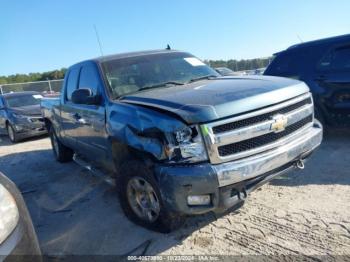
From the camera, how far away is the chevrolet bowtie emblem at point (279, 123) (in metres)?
3.42

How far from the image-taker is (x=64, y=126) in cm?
623

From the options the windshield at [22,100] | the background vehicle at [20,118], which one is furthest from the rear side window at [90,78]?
the windshield at [22,100]

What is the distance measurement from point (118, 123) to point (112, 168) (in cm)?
77

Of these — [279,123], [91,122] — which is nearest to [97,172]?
[91,122]

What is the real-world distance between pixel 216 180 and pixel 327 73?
4142mm

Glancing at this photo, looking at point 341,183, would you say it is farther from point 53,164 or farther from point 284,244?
point 53,164

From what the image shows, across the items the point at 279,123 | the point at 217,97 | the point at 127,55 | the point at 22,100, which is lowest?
the point at 22,100

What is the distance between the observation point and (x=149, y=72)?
180 inches

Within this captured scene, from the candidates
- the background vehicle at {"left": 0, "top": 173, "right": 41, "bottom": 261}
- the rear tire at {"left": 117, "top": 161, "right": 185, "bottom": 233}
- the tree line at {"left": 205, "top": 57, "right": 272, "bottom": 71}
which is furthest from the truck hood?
the tree line at {"left": 205, "top": 57, "right": 272, "bottom": 71}

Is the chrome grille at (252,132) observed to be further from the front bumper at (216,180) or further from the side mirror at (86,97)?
the side mirror at (86,97)

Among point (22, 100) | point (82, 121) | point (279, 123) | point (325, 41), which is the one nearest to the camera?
point (279, 123)

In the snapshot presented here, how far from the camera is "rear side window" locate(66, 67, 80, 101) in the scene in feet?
18.6

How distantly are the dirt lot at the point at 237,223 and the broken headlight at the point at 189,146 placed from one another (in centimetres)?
91

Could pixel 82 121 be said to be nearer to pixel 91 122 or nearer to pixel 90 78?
pixel 91 122
